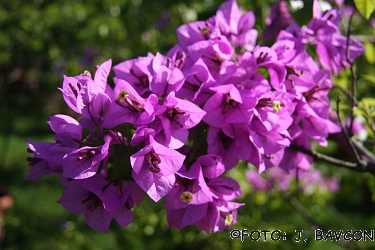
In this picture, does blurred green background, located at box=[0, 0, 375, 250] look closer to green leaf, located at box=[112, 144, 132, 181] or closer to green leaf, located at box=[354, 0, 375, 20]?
green leaf, located at box=[354, 0, 375, 20]

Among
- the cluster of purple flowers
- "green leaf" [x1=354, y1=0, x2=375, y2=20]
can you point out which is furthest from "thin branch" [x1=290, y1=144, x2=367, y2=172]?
"green leaf" [x1=354, y1=0, x2=375, y2=20]

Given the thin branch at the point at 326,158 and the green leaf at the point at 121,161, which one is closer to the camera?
the green leaf at the point at 121,161

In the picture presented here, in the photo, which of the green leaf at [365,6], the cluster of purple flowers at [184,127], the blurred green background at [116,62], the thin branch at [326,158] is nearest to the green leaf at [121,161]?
the cluster of purple flowers at [184,127]

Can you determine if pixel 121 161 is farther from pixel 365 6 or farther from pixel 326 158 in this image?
pixel 365 6

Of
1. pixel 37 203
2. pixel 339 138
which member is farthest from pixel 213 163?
pixel 37 203

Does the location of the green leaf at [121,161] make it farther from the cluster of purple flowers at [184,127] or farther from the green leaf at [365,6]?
the green leaf at [365,6]

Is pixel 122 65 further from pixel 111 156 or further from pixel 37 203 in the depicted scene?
pixel 37 203
